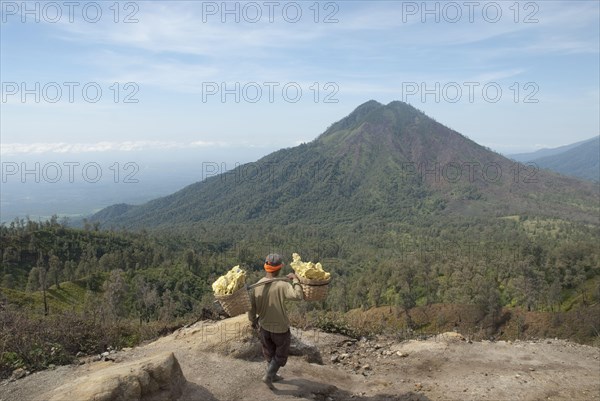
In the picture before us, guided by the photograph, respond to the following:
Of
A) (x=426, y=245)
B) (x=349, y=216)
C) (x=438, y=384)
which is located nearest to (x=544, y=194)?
(x=349, y=216)

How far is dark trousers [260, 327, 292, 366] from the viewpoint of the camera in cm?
640

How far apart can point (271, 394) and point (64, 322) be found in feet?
15.7

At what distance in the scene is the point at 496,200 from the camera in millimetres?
174250

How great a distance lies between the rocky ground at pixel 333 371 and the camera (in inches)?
240

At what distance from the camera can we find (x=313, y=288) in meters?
6.08

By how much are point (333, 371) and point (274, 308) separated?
8.33 feet

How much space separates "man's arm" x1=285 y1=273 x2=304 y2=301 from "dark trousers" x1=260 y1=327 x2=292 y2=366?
718mm

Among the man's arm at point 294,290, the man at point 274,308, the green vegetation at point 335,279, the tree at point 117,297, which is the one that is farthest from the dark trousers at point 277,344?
the tree at point 117,297

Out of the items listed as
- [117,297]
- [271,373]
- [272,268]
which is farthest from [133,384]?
[117,297]

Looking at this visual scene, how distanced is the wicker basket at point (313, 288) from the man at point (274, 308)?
11 cm

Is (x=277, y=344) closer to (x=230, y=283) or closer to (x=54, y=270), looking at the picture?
(x=230, y=283)

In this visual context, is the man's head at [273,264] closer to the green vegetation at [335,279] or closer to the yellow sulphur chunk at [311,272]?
the yellow sulphur chunk at [311,272]

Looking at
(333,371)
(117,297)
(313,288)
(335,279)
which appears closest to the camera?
(313,288)

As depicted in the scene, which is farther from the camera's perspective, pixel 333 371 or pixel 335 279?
pixel 335 279
